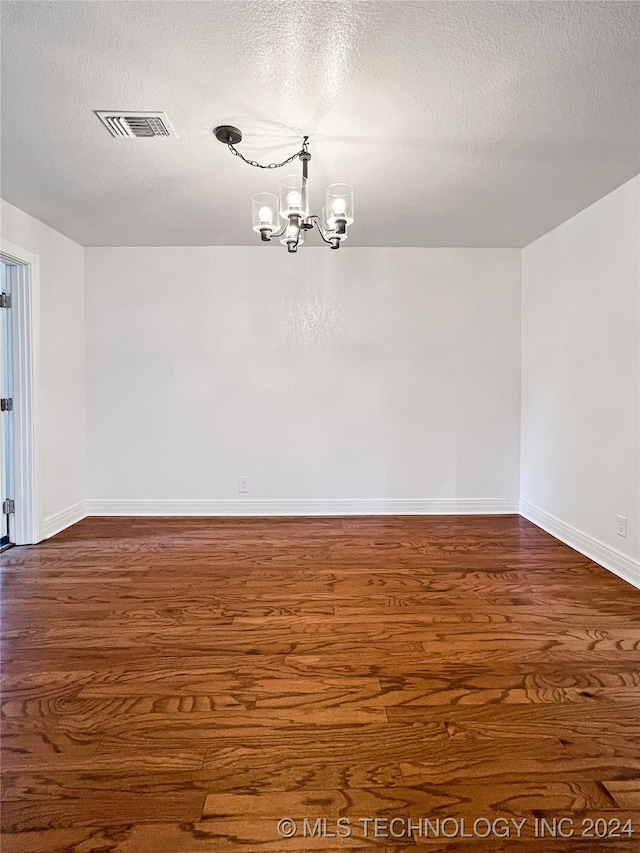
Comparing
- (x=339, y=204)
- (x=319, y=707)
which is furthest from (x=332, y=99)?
(x=319, y=707)

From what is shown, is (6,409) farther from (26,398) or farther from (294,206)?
(294,206)

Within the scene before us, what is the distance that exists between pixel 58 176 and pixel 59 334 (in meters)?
1.45

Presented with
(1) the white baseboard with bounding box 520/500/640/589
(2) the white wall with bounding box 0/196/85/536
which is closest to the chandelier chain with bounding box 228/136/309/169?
(2) the white wall with bounding box 0/196/85/536

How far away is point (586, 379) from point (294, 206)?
248cm

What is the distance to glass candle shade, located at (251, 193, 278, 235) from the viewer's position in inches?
87.5

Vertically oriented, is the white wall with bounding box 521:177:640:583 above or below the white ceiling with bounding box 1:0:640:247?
below

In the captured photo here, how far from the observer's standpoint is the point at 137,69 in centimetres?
178

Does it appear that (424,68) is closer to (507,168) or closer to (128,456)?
(507,168)

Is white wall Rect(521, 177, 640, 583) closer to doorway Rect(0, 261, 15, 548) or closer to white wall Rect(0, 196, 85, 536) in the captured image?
white wall Rect(0, 196, 85, 536)

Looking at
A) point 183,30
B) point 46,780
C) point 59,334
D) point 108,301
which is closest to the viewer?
point 46,780

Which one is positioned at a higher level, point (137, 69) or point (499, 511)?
point (137, 69)

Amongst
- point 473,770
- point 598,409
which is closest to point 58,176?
point 473,770

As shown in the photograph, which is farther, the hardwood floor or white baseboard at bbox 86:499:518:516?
white baseboard at bbox 86:499:518:516

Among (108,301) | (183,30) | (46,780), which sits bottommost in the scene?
(46,780)
